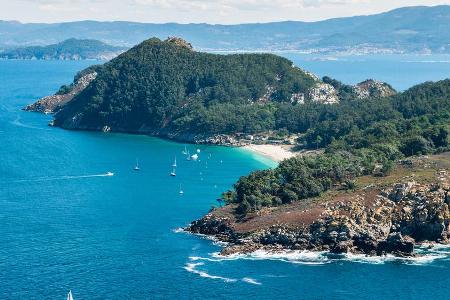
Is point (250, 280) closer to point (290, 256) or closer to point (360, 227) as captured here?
point (290, 256)

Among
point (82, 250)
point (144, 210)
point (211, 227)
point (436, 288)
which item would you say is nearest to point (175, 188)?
point (144, 210)

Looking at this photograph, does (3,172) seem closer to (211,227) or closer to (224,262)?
(211,227)

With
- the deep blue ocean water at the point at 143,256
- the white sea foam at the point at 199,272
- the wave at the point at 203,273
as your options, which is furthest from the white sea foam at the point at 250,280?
the white sea foam at the point at 199,272

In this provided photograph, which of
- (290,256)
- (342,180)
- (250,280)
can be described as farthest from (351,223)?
(250,280)

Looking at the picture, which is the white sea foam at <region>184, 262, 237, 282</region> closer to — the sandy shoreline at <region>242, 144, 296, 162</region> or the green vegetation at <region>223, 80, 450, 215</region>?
the green vegetation at <region>223, 80, 450, 215</region>

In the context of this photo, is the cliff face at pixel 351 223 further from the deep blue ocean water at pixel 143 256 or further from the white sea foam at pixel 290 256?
the deep blue ocean water at pixel 143 256

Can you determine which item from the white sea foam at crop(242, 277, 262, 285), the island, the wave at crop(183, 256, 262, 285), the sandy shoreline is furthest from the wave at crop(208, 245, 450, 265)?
the sandy shoreline
